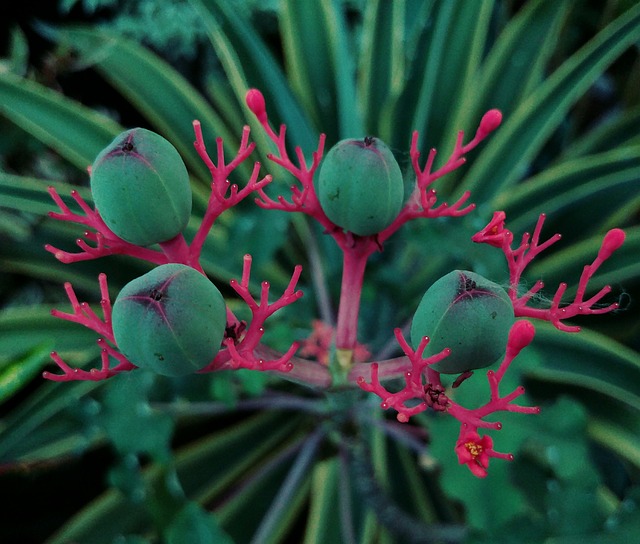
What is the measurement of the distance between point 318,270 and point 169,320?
1.95 ft

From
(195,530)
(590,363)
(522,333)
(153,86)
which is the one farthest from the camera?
(153,86)

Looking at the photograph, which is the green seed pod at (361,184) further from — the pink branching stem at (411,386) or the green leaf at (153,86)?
the green leaf at (153,86)

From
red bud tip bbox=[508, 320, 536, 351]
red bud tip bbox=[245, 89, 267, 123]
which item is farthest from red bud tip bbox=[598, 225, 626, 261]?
red bud tip bbox=[245, 89, 267, 123]

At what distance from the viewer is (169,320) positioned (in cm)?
33

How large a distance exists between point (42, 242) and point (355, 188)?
686 millimetres

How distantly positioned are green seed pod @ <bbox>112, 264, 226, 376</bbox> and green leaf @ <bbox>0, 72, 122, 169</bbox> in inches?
24.6

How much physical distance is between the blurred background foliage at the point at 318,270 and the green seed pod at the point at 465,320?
28 cm

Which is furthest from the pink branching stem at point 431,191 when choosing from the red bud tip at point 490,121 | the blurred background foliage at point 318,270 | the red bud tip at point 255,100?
the blurred background foliage at point 318,270

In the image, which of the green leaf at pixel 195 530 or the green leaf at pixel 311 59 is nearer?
the green leaf at pixel 195 530

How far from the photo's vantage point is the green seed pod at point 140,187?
37 centimetres

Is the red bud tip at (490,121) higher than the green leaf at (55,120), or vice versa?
the green leaf at (55,120)

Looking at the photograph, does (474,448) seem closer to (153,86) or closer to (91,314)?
(91,314)

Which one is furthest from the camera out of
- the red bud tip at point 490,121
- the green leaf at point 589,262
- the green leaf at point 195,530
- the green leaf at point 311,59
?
the green leaf at point 311,59

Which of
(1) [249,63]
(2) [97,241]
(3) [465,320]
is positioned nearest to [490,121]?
(3) [465,320]
